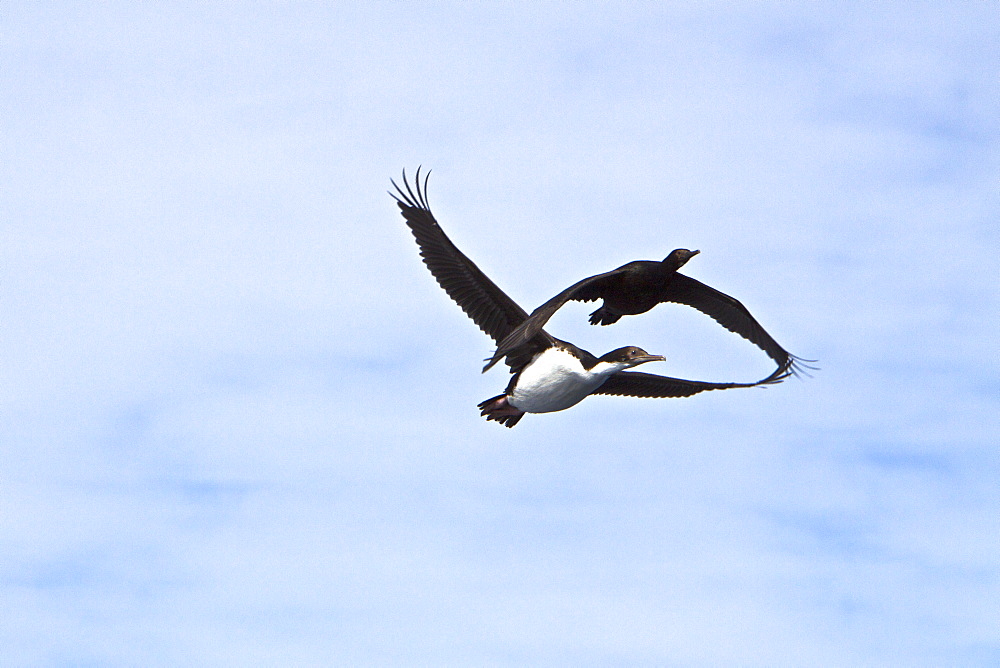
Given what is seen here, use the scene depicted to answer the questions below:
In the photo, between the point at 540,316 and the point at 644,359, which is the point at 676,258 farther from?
the point at 540,316

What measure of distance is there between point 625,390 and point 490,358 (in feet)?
15.6

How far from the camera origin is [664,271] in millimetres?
16938

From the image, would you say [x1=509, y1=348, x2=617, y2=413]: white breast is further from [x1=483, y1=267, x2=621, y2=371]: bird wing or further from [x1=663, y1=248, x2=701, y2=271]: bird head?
[x1=663, y1=248, x2=701, y2=271]: bird head

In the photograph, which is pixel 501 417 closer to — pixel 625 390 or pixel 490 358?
pixel 625 390

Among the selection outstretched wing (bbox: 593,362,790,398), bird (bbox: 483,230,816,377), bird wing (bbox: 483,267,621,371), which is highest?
bird (bbox: 483,230,816,377)

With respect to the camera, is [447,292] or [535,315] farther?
[447,292]

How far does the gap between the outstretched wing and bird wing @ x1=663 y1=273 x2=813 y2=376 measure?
0.99m

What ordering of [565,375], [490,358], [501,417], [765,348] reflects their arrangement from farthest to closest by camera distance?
[765,348], [501,417], [565,375], [490,358]

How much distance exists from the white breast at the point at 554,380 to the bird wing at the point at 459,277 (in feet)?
2.42

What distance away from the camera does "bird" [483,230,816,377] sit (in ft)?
50.4

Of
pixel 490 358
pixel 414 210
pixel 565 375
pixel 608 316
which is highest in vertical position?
pixel 414 210

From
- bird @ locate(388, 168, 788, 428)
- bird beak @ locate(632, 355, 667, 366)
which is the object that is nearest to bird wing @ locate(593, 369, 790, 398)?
bird @ locate(388, 168, 788, 428)

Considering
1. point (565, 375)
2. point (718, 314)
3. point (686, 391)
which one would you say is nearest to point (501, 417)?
point (565, 375)

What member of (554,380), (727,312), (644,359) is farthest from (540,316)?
(727,312)
